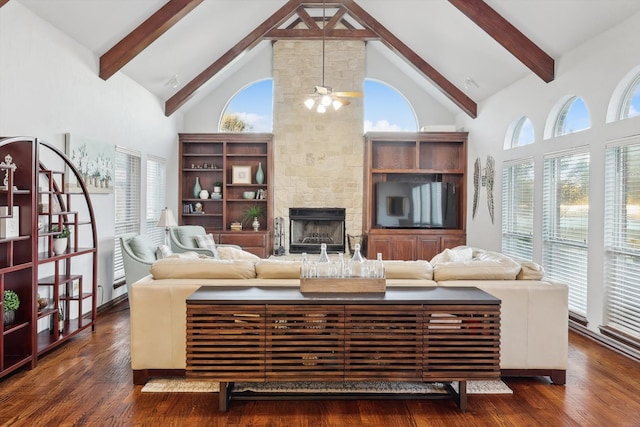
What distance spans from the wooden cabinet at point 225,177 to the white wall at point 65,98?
5.58 ft

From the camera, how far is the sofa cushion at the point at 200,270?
3283mm

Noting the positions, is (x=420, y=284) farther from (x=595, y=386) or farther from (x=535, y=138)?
(x=535, y=138)

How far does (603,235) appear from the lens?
171 inches

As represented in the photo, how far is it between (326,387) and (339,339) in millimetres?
569

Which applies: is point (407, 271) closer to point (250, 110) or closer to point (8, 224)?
point (8, 224)

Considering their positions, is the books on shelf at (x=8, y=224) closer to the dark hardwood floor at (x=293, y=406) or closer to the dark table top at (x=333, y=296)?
the dark hardwood floor at (x=293, y=406)

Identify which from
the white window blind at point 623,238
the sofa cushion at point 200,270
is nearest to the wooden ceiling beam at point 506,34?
the white window blind at point 623,238

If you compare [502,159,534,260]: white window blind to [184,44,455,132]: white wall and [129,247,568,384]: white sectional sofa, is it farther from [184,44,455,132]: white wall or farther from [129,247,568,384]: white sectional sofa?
[129,247,568,384]: white sectional sofa

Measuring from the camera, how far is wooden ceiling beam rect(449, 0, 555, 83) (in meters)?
5.12

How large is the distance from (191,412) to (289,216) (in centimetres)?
583

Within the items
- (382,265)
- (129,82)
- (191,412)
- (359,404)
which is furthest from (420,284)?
(129,82)

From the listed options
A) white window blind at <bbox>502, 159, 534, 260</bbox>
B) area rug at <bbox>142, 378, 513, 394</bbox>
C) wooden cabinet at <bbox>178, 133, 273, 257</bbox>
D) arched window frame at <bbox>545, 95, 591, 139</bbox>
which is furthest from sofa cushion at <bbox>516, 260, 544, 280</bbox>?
wooden cabinet at <bbox>178, 133, 273, 257</bbox>

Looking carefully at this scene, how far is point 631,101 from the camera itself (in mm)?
4113

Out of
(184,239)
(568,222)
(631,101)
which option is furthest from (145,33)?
(568,222)
